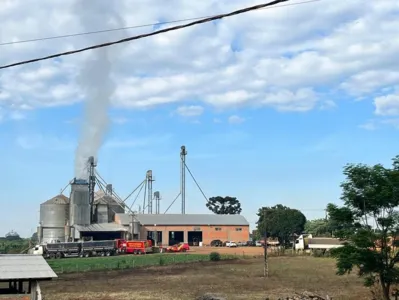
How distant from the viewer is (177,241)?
404ft

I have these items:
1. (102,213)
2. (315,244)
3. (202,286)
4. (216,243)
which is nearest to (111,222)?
(102,213)

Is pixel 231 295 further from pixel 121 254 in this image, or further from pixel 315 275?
pixel 121 254

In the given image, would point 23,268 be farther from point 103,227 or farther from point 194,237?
point 194,237

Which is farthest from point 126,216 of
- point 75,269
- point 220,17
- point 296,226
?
point 220,17

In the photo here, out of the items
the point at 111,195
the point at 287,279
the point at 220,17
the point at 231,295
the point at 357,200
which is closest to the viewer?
the point at 220,17

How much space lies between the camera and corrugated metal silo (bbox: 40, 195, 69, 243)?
10688 centimetres

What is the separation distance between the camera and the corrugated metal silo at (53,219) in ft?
351

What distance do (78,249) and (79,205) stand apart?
23.5 m

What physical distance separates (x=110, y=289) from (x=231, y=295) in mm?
9062

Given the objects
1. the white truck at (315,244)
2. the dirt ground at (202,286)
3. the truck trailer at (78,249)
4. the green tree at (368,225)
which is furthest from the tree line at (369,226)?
the truck trailer at (78,249)

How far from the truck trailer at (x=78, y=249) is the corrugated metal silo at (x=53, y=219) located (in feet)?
83.1

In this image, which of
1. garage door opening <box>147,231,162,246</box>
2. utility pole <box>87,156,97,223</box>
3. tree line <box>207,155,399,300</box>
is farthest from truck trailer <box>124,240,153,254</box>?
tree line <box>207,155,399,300</box>

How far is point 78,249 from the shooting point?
269 ft

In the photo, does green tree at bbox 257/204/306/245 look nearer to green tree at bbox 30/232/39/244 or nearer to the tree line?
green tree at bbox 30/232/39/244
